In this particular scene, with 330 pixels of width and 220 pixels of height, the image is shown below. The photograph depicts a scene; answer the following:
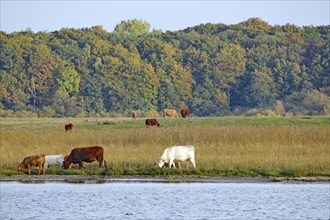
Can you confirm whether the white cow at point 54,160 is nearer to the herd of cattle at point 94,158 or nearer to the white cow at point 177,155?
the herd of cattle at point 94,158

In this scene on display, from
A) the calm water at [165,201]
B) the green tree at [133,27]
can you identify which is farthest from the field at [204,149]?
the green tree at [133,27]

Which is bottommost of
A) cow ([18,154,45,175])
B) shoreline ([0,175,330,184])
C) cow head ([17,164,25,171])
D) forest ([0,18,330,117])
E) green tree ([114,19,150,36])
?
shoreline ([0,175,330,184])

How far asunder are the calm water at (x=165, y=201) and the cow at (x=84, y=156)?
194cm

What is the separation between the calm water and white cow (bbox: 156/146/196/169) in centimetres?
180

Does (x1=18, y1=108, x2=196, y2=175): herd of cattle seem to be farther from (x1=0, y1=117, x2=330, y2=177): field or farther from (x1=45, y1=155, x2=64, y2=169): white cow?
(x1=0, y1=117, x2=330, y2=177): field

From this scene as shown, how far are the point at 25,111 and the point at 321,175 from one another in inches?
1884

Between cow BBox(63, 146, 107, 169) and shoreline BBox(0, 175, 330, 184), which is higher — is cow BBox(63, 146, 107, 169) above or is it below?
above

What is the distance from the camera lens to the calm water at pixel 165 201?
20.8m

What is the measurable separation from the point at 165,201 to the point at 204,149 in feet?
25.1

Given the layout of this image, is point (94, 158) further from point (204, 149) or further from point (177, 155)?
point (204, 149)

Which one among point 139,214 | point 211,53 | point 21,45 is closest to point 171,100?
point 211,53

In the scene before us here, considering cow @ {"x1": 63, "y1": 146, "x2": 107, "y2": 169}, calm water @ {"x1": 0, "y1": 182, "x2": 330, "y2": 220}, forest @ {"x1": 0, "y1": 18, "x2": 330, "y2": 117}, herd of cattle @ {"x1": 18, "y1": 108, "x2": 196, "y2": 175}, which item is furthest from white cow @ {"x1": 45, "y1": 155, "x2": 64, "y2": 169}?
forest @ {"x1": 0, "y1": 18, "x2": 330, "y2": 117}

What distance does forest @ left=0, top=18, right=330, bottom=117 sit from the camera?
76.9 meters

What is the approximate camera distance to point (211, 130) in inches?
1361
